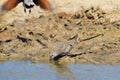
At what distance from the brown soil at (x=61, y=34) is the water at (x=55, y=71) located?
408 millimetres

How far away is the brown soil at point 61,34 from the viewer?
10844 millimetres

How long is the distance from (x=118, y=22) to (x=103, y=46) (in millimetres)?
1710

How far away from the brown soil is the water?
16.1 inches

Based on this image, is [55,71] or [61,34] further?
[61,34]

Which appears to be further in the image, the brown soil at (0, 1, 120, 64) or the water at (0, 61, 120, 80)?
the brown soil at (0, 1, 120, 64)

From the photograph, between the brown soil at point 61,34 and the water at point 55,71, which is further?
the brown soil at point 61,34

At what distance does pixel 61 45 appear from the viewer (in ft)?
34.9

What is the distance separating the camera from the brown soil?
427 inches

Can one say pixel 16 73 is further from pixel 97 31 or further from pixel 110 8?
pixel 110 8

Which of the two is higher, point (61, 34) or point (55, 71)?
point (61, 34)

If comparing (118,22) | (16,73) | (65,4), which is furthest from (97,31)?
(16,73)

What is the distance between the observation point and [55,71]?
9539 mm

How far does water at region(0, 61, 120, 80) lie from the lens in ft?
29.5

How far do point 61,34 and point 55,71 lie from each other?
2799 millimetres
